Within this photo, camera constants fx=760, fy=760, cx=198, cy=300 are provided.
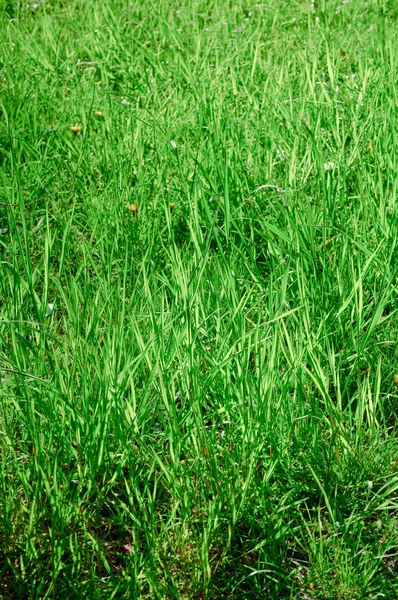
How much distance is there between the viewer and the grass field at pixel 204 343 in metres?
1.78

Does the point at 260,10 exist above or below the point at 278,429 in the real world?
above

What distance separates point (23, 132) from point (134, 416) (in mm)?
1844

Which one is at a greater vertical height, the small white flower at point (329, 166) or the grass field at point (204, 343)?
the small white flower at point (329, 166)

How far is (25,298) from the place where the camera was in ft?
8.00

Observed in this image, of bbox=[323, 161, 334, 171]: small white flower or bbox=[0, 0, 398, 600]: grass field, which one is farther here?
bbox=[323, 161, 334, 171]: small white flower

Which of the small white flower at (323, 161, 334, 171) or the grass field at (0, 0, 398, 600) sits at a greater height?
the small white flower at (323, 161, 334, 171)

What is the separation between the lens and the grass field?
5.85ft

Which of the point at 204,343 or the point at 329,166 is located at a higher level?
the point at 329,166

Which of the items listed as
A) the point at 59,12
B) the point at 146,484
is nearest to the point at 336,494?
the point at 146,484

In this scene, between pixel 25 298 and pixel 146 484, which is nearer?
pixel 146 484

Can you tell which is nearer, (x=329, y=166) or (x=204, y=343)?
(x=204, y=343)

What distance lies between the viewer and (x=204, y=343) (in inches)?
88.8

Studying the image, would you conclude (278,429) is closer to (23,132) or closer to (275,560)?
(275,560)

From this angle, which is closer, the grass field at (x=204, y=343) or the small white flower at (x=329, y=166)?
the grass field at (x=204, y=343)
